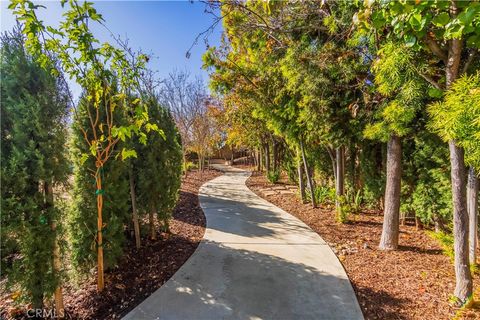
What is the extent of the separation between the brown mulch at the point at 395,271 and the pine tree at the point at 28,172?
143 inches

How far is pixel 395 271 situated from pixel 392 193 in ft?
4.11

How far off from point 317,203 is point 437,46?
18.4 feet

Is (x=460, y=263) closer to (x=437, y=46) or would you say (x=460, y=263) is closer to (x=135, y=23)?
(x=437, y=46)

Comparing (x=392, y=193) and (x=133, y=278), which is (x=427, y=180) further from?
(x=133, y=278)

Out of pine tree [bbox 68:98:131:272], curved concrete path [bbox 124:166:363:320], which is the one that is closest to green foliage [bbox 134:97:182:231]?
pine tree [bbox 68:98:131:272]

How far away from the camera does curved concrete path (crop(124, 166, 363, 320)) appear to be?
2535 mm

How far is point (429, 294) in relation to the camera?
2.75 m

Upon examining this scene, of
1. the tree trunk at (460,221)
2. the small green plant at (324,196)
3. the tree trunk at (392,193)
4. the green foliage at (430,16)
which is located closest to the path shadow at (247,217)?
the small green plant at (324,196)

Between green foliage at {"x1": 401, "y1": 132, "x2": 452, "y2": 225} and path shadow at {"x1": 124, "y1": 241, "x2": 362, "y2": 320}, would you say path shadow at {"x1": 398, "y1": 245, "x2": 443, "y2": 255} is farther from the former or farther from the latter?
path shadow at {"x1": 124, "y1": 241, "x2": 362, "y2": 320}

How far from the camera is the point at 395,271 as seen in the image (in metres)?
3.33

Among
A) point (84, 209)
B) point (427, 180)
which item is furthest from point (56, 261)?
point (427, 180)

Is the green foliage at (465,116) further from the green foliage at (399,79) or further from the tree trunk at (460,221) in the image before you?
the green foliage at (399,79)

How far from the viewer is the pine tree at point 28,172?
7.34 ft

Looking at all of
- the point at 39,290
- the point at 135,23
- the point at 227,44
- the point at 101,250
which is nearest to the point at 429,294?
the point at 101,250
